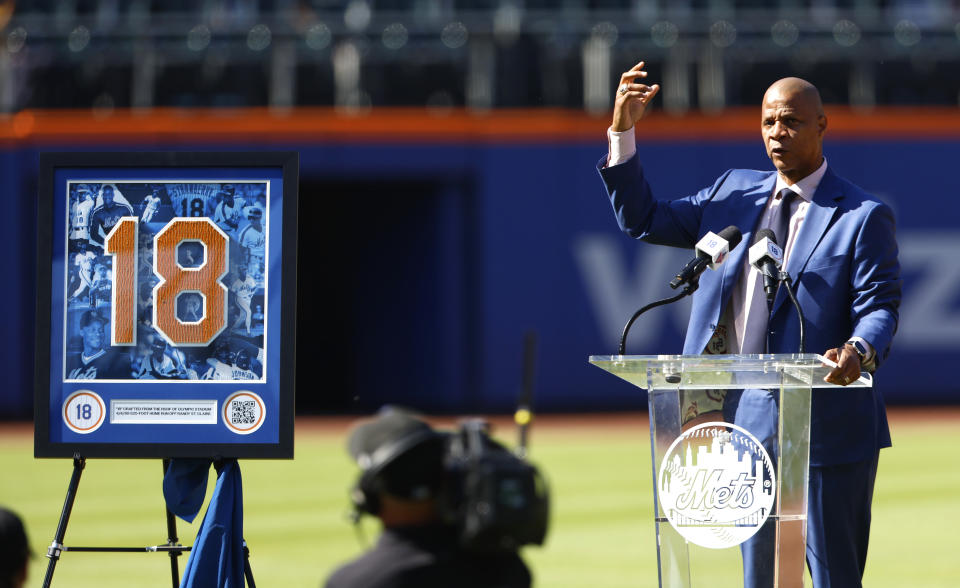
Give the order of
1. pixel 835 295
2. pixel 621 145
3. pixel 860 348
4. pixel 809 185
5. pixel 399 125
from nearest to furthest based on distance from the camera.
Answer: pixel 860 348
pixel 835 295
pixel 809 185
pixel 621 145
pixel 399 125

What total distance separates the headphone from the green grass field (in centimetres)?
493

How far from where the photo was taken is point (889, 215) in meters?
4.78

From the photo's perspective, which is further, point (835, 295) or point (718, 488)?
point (835, 295)

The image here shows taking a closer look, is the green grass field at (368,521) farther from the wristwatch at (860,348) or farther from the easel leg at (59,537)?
the wristwatch at (860,348)

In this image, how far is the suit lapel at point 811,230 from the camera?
4.71 m

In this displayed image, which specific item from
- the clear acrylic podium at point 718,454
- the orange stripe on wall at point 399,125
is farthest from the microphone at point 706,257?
the orange stripe on wall at point 399,125

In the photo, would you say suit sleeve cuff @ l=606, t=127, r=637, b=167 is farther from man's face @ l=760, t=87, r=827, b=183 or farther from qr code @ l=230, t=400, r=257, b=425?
qr code @ l=230, t=400, r=257, b=425


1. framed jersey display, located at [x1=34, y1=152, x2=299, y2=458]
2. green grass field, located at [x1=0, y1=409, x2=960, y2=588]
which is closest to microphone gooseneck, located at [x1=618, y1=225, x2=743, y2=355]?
framed jersey display, located at [x1=34, y1=152, x2=299, y2=458]

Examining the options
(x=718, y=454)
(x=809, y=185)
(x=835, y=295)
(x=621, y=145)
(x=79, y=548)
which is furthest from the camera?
(x=79, y=548)

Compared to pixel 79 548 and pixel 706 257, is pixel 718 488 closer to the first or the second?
pixel 706 257

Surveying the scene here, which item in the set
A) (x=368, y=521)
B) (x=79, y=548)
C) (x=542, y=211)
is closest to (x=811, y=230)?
(x=79, y=548)

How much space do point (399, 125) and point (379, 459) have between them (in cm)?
1806

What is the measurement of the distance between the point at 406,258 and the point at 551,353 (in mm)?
3208

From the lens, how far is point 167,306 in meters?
5.17
